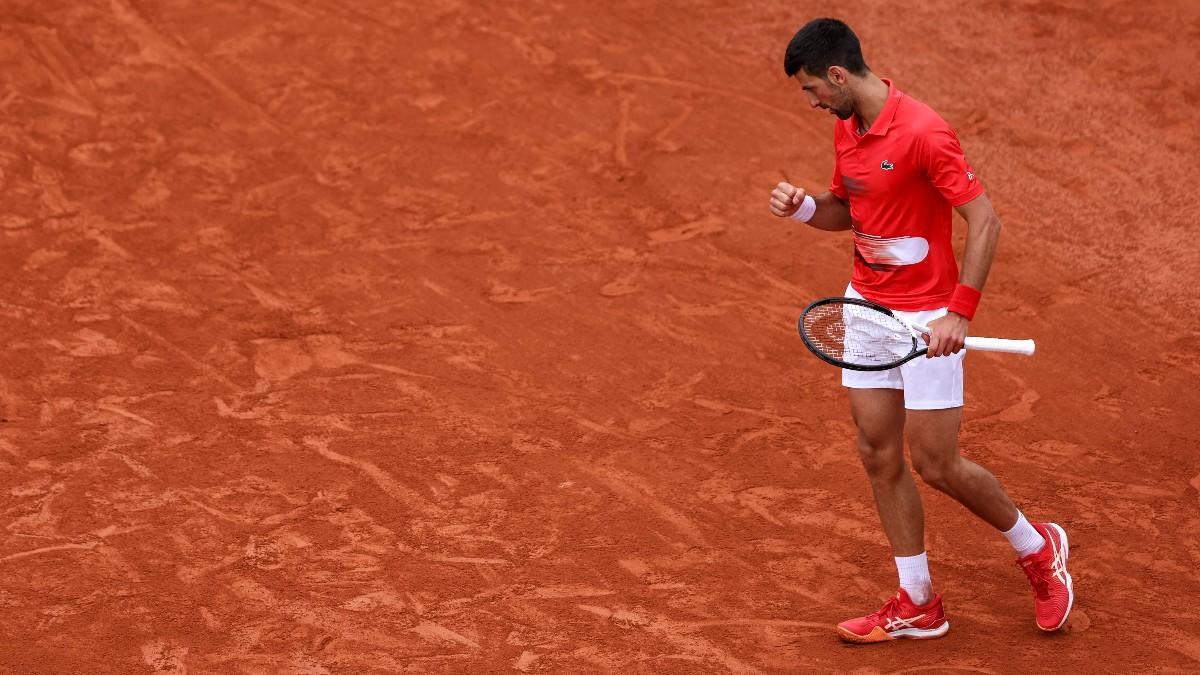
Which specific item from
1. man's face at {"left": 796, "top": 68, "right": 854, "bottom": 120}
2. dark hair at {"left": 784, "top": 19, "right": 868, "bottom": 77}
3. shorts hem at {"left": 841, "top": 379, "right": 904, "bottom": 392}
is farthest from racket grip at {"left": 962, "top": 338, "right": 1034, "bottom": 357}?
dark hair at {"left": 784, "top": 19, "right": 868, "bottom": 77}

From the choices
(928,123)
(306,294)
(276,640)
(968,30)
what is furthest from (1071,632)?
(968,30)

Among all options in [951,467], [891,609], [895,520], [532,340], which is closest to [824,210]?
[951,467]

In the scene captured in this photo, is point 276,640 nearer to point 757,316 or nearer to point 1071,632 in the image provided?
point 1071,632

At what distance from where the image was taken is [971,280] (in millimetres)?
4586

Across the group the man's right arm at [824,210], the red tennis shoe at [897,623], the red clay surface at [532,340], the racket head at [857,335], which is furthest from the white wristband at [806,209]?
the red clay surface at [532,340]

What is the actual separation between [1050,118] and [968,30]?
4.94 ft

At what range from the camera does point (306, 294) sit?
324 inches

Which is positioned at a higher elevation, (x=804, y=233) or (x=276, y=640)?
(x=804, y=233)

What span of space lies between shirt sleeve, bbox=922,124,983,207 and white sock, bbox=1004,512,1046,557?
132cm

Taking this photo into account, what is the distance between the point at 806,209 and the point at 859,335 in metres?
0.54

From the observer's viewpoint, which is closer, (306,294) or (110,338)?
(110,338)

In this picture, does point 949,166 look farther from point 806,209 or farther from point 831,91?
point 806,209

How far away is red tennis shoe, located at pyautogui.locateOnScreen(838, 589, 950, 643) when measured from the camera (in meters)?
5.13

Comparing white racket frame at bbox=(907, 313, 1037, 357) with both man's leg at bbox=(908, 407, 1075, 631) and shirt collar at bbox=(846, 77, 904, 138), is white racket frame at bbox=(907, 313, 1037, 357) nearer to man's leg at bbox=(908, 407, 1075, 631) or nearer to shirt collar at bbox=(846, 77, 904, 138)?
man's leg at bbox=(908, 407, 1075, 631)
